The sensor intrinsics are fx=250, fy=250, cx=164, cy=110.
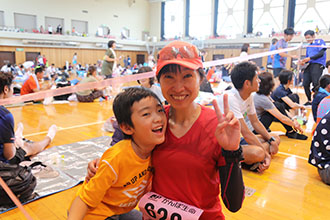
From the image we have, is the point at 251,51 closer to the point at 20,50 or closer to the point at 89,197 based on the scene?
the point at 20,50

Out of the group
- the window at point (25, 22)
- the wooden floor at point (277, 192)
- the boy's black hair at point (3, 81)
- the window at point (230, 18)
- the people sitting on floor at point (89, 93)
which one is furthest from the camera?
the window at point (230, 18)

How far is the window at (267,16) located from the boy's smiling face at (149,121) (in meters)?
18.6

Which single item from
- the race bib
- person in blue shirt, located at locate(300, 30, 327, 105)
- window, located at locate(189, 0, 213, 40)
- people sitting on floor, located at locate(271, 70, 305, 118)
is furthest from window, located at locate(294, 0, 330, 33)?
the race bib

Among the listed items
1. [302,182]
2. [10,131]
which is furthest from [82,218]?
[302,182]

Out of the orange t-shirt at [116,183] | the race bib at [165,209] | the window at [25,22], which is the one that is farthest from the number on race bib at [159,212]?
the window at [25,22]

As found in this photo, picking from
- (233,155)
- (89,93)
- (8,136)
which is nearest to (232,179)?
(233,155)

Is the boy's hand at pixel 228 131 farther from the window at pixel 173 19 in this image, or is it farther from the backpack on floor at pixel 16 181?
the window at pixel 173 19

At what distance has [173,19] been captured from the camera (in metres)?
24.3

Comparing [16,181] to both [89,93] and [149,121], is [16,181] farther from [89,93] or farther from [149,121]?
[89,93]

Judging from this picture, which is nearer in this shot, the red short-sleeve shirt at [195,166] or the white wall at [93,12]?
the red short-sleeve shirt at [195,166]

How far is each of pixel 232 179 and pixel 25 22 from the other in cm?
2165

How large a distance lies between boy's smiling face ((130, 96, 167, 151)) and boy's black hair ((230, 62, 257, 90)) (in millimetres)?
1683

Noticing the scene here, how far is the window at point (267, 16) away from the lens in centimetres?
1772

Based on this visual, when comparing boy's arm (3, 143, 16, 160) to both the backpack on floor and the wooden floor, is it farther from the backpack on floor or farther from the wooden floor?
the wooden floor
